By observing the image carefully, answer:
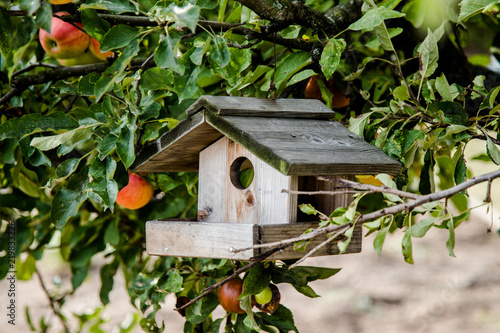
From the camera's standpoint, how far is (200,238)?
4.11 feet

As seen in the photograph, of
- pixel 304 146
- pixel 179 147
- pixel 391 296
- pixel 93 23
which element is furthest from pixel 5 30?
pixel 391 296

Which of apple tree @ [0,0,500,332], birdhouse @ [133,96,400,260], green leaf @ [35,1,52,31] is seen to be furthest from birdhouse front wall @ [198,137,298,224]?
green leaf @ [35,1,52,31]

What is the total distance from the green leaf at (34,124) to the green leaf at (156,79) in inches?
9.0

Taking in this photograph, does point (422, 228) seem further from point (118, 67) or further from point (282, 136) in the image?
point (118, 67)

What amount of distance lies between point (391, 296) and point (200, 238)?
10.9 ft

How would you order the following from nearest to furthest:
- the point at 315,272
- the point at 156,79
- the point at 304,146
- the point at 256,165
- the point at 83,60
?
the point at 304,146
the point at 256,165
the point at 156,79
the point at 315,272
the point at 83,60

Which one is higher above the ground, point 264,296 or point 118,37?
point 118,37

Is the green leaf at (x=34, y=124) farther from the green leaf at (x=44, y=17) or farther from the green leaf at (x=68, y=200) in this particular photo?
the green leaf at (x=44, y=17)

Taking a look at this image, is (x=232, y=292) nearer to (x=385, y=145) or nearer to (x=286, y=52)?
(x=385, y=145)

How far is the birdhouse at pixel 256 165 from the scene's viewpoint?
1.12 m

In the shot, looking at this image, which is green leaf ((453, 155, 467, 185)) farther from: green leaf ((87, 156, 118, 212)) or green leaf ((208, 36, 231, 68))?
green leaf ((87, 156, 118, 212))

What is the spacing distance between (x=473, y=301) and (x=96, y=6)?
12.2 ft

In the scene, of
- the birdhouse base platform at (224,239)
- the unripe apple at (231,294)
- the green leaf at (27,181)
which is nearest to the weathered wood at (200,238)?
the birdhouse base platform at (224,239)

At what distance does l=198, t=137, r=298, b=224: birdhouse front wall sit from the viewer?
46.9 inches
